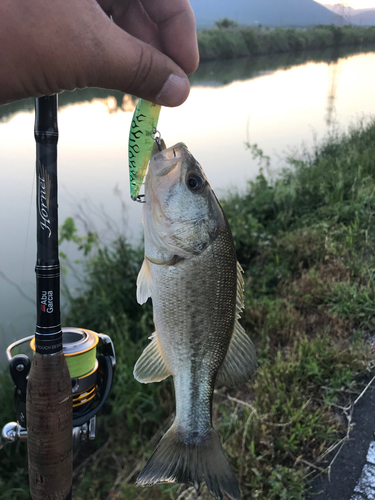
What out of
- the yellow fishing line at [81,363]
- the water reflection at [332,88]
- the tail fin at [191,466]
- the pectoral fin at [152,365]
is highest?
the water reflection at [332,88]

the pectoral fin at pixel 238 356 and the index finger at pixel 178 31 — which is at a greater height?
the index finger at pixel 178 31

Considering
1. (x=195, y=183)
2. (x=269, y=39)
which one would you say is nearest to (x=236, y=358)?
(x=195, y=183)

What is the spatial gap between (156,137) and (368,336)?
235cm

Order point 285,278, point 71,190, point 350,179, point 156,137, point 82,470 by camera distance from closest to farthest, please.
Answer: point 156,137 < point 82,470 < point 285,278 < point 350,179 < point 71,190

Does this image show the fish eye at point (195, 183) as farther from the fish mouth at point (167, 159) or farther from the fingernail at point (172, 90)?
the fingernail at point (172, 90)

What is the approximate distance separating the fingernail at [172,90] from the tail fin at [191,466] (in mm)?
1045

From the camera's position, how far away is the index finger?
1.44m

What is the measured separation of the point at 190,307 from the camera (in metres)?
1.32

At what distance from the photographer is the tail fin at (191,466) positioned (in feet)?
4.13

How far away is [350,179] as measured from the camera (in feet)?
17.2

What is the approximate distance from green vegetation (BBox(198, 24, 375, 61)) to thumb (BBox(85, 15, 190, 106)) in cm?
1708

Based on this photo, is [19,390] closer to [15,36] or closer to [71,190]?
[15,36]

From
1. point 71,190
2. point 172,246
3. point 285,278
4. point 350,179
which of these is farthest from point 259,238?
point 172,246

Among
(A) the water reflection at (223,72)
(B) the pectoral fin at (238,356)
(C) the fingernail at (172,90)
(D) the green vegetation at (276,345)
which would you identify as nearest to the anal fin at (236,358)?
(B) the pectoral fin at (238,356)
